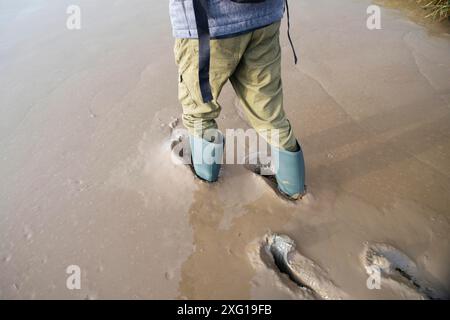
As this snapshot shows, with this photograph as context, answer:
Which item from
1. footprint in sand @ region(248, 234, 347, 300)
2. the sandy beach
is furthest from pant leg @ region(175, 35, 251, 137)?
footprint in sand @ region(248, 234, 347, 300)

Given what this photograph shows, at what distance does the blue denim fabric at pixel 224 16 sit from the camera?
5.63 ft

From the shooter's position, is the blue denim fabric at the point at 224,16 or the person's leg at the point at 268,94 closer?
the blue denim fabric at the point at 224,16

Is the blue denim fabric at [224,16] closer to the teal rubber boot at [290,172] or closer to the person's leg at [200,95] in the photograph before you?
the person's leg at [200,95]

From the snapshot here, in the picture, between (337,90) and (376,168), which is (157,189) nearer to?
(376,168)

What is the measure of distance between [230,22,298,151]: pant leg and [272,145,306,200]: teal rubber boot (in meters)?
0.08

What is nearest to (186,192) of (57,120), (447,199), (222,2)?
(222,2)

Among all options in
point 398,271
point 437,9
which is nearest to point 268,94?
Answer: point 398,271

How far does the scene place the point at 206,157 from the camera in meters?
2.33

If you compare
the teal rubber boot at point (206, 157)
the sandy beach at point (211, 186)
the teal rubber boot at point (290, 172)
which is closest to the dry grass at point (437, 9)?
the sandy beach at point (211, 186)

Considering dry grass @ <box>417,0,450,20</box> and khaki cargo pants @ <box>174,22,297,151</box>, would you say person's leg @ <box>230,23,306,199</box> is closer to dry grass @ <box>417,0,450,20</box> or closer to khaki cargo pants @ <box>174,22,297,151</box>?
khaki cargo pants @ <box>174,22,297,151</box>

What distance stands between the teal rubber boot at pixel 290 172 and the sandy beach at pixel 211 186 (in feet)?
0.24

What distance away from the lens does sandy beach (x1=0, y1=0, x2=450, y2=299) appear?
203 cm

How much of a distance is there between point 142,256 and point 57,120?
64.7 inches

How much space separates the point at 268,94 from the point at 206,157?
573 millimetres
